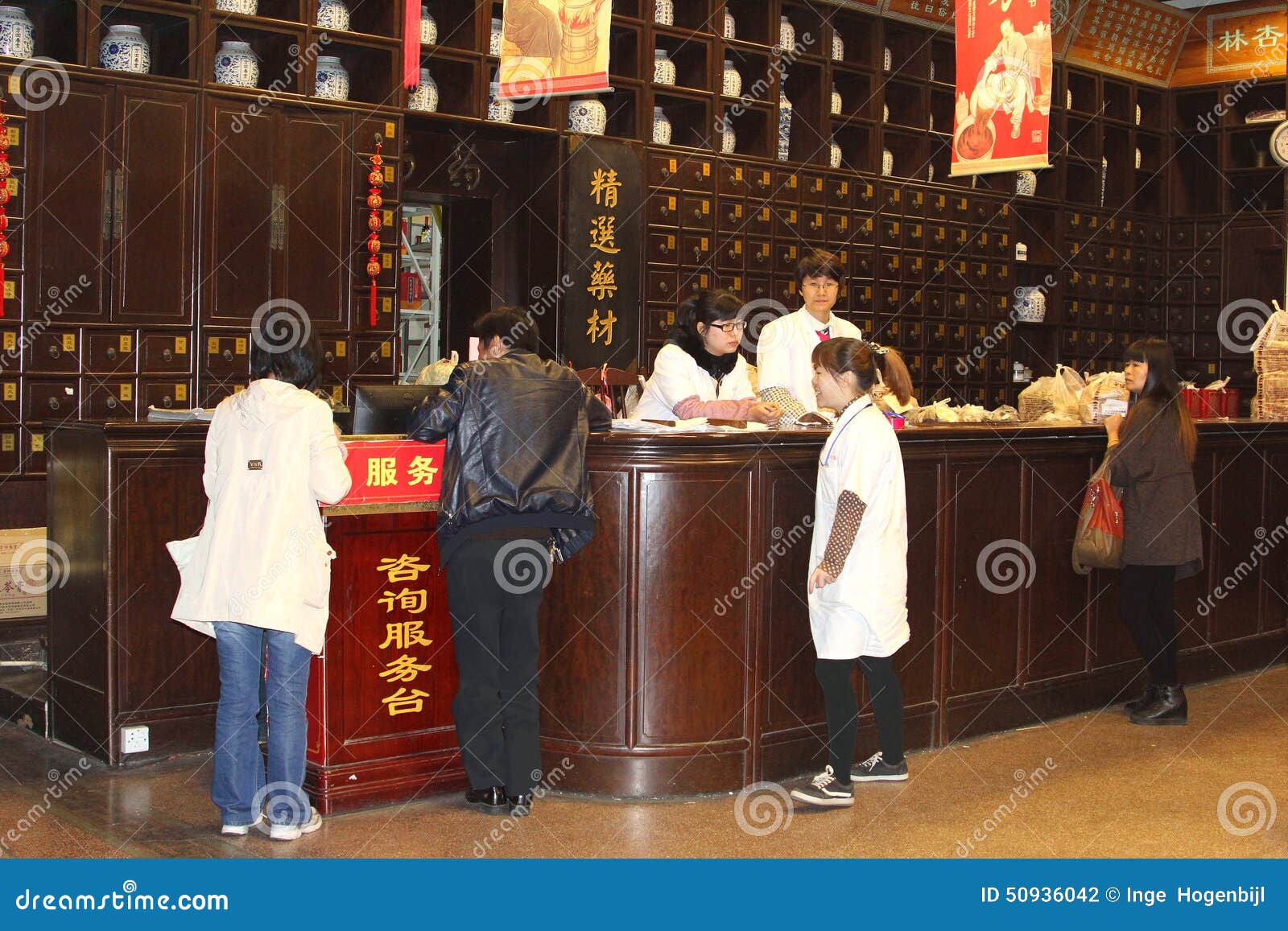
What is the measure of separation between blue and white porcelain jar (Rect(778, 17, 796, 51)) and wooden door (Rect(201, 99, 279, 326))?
2.98 metres

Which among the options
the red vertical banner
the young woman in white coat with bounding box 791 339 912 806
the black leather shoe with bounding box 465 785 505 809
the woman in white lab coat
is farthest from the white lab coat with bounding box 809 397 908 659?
the red vertical banner

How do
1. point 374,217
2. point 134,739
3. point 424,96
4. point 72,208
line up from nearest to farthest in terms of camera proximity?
point 134,739, point 72,208, point 374,217, point 424,96

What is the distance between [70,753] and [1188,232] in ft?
27.8

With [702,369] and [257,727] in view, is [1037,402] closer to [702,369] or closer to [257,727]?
[702,369]

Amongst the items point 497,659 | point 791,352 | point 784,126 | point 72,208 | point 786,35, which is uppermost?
point 786,35

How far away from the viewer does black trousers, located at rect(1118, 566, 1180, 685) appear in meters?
4.75

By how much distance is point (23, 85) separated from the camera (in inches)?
212

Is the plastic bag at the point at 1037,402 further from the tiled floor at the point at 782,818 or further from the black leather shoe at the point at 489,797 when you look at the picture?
the black leather shoe at the point at 489,797

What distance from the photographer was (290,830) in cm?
333

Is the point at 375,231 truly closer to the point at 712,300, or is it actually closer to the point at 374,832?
the point at 712,300

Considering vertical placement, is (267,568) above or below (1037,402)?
below

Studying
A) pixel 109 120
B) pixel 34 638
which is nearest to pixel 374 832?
pixel 34 638

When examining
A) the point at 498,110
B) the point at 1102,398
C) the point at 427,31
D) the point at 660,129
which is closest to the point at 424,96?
the point at 427,31

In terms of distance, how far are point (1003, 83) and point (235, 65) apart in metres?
3.15
